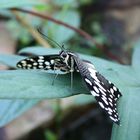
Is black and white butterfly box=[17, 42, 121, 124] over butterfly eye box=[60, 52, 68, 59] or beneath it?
beneath

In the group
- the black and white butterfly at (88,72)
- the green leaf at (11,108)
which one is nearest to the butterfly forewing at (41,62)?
the black and white butterfly at (88,72)

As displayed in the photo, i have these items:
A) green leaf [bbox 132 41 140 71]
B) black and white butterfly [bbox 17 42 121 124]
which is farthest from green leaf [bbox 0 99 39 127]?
green leaf [bbox 132 41 140 71]

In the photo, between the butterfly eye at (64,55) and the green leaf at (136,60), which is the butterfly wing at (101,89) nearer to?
the butterfly eye at (64,55)

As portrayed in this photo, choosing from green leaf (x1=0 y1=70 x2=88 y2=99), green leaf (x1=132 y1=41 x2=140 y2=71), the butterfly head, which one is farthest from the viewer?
A: green leaf (x1=132 y1=41 x2=140 y2=71)

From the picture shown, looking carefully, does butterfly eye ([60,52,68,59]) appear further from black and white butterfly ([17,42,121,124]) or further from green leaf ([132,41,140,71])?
green leaf ([132,41,140,71])

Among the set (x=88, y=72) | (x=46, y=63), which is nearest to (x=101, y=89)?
(x=88, y=72)

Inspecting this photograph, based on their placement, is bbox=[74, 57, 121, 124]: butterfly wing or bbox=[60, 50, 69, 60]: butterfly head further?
bbox=[60, 50, 69, 60]: butterfly head

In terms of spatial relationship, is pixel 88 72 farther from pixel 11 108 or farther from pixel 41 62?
pixel 11 108

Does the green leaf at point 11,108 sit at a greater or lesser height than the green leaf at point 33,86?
lesser
